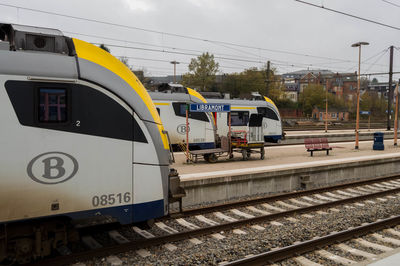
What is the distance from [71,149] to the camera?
17.4ft

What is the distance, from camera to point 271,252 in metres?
6.44

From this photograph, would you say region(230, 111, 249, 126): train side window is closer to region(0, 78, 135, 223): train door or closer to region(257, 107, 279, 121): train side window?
region(257, 107, 279, 121): train side window

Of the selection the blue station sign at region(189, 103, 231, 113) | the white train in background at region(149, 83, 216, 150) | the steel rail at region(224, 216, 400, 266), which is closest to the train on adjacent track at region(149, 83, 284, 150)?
the white train in background at region(149, 83, 216, 150)

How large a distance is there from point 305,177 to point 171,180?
321 inches

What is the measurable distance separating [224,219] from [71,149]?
507 centimetres

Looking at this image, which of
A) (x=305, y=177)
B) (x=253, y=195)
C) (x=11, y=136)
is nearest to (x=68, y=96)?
(x=11, y=136)

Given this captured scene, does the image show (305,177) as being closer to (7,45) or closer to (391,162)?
(391,162)

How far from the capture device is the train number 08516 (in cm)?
557

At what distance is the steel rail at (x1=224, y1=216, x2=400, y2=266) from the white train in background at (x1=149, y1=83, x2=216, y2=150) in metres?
11.4

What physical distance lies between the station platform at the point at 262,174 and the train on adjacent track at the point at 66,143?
4436mm

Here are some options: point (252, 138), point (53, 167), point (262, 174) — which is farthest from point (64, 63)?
point (252, 138)

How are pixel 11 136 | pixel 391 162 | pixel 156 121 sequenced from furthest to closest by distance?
pixel 391 162
pixel 156 121
pixel 11 136

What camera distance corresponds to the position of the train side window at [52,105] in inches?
204

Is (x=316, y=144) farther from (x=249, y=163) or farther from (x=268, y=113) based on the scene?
(x=268, y=113)
